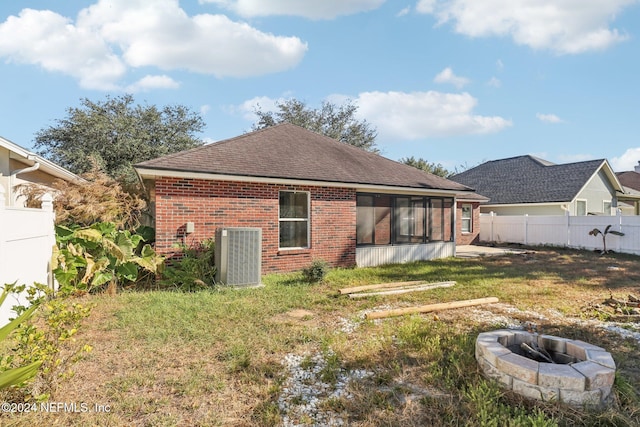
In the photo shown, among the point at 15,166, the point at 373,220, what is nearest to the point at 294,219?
the point at 373,220

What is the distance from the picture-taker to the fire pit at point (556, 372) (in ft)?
8.96

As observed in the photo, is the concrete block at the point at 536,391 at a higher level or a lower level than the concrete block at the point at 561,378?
lower

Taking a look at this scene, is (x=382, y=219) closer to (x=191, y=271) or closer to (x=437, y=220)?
(x=437, y=220)

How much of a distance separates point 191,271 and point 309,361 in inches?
175

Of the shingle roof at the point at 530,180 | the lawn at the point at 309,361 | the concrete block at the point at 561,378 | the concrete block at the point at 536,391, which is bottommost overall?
the lawn at the point at 309,361

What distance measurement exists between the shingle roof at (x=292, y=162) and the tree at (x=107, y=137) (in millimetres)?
13837

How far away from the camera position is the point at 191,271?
7297mm

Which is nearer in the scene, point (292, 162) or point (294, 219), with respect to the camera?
point (294, 219)

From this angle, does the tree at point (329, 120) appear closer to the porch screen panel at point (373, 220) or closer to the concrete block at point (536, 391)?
the porch screen panel at point (373, 220)

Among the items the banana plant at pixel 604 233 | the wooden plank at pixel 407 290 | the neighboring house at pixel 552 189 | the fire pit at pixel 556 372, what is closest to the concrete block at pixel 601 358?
the fire pit at pixel 556 372

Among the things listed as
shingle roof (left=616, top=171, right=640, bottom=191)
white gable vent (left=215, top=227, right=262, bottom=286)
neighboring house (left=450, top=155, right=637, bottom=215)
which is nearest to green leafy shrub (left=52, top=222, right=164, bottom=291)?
white gable vent (left=215, top=227, right=262, bottom=286)

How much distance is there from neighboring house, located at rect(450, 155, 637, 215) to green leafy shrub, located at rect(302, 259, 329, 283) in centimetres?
1527

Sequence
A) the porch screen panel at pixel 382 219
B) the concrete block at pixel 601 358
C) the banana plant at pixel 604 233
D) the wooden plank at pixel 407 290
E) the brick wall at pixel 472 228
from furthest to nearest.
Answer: the brick wall at pixel 472 228 < the banana plant at pixel 604 233 < the porch screen panel at pixel 382 219 < the wooden plank at pixel 407 290 < the concrete block at pixel 601 358

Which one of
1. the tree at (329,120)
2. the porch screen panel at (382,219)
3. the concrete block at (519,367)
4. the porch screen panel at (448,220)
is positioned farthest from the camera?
the tree at (329,120)
